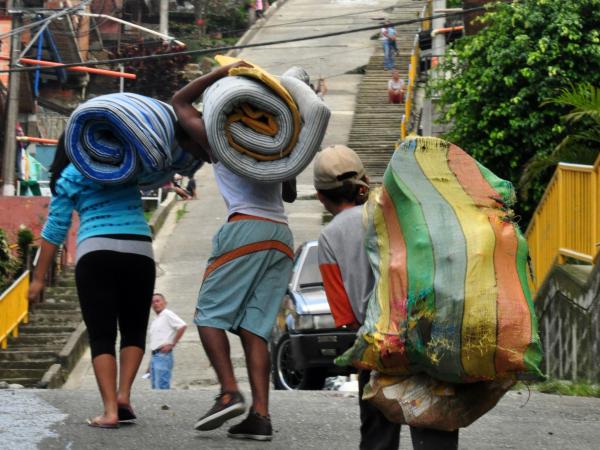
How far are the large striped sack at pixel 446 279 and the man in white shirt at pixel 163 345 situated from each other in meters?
9.32

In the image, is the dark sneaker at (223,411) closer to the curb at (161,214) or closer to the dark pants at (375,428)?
the dark pants at (375,428)

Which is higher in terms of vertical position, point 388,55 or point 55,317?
point 388,55

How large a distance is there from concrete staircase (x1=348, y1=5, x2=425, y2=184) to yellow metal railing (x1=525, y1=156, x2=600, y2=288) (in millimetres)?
14119

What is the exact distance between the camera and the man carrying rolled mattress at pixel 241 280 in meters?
6.47

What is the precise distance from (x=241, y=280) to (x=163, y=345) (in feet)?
25.8

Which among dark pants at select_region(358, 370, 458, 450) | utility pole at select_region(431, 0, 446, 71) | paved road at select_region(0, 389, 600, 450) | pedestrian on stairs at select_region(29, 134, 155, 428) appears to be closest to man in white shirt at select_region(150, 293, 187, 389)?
paved road at select_region(0, 389, 600, 450)

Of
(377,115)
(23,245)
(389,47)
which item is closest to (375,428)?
(23,245)

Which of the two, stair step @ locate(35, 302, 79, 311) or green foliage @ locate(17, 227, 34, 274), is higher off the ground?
green foliage @ locate(17, 227, 34, 274)

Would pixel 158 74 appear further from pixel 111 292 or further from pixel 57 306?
pixel 111 292

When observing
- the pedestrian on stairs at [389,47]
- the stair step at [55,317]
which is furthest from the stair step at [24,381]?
the pedestrian on stairs at [389,47]

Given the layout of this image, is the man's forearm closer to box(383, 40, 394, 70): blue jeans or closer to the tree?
the tree

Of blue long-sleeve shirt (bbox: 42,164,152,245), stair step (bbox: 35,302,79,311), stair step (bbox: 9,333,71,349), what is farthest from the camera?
stair step (bbox: 35,302,79,311)

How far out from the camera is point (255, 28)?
149ft

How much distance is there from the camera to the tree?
11977mm
